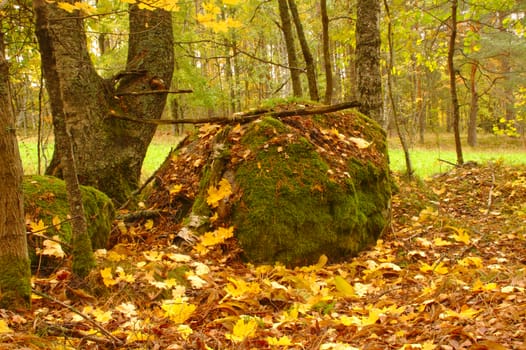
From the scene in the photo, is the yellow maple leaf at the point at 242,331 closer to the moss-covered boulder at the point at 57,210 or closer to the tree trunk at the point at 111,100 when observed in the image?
the moss-covered boulder at the point at 57,210

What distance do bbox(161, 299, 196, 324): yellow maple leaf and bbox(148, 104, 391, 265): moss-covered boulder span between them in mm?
1304

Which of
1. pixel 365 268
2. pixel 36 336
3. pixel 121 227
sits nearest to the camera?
pixel 36 336

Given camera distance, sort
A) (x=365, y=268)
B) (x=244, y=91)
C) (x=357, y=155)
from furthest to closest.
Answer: (x=244, y=91) → (x=357, y=155) → (x=365, y=268)

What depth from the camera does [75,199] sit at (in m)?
2.46

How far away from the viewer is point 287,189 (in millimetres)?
3812

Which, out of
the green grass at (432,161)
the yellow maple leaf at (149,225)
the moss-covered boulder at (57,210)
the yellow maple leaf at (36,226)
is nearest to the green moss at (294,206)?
the yellow maple leaf at (149,225)

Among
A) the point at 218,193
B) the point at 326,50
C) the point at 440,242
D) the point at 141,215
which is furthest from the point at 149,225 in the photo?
the point at 326,50

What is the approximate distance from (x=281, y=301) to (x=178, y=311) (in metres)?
0.70

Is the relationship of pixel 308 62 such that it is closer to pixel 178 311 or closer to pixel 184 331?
pixel 178 311

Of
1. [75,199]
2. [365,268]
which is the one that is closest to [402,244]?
[365,268]

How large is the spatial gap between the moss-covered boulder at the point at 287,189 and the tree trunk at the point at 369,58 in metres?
1.93

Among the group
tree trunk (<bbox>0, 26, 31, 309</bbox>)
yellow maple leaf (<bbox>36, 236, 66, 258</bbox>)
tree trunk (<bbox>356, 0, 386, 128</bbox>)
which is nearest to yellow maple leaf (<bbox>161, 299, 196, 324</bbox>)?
tree trunk (<bbox>0, 26, 31, 309</bbox>)

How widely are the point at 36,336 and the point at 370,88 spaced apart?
5933mm

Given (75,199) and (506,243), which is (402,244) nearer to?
(506,243)
